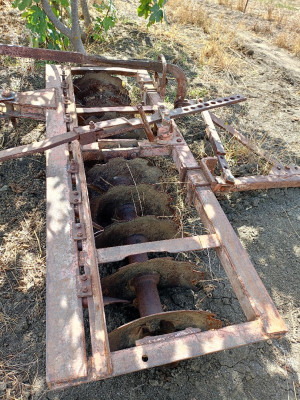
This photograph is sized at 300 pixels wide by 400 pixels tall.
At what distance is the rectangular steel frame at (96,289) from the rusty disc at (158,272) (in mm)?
178

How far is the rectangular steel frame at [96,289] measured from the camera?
4.56 ft

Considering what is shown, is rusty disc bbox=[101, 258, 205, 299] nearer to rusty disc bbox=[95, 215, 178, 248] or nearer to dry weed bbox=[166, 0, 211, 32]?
rusty disc bbox=[95, 215, 178, 248]

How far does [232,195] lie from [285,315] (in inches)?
54.3

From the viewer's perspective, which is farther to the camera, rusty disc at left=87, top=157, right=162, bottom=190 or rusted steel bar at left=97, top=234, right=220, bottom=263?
rusty disc at left=87, top=157, right=162, bottom=190

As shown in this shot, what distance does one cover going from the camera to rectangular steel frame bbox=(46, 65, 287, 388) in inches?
54.7

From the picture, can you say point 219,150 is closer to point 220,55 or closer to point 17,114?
point 17,114

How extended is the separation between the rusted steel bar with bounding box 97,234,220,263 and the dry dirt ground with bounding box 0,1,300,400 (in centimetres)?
73

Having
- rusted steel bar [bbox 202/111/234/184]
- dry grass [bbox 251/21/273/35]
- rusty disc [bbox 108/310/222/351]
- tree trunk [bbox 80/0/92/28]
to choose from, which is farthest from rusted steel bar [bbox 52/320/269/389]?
dry grass [bbox 251/21/273/35]

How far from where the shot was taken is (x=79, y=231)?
1839 millimetres

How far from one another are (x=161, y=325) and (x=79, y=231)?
723 mm

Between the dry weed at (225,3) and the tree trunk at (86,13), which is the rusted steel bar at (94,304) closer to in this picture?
the tree trunk at (86,13)

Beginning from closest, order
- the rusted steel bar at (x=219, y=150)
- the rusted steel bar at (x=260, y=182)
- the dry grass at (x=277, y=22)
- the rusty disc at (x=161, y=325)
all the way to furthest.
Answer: the rusty disc at (x=161, y=325) → the rusted steel bar at (x=219, y=150) → the rusted steel bar at (x=260, y=182) → the dry grass at (x=277, y=22)

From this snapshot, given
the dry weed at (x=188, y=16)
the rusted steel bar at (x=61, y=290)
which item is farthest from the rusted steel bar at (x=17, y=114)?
the dry weed at (x=188, y=16)

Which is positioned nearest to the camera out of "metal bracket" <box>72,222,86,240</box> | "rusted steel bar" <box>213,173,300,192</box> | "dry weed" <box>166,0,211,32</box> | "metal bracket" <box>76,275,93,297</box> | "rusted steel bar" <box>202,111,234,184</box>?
"metal bracket" <box>76,275,93,297</box>
